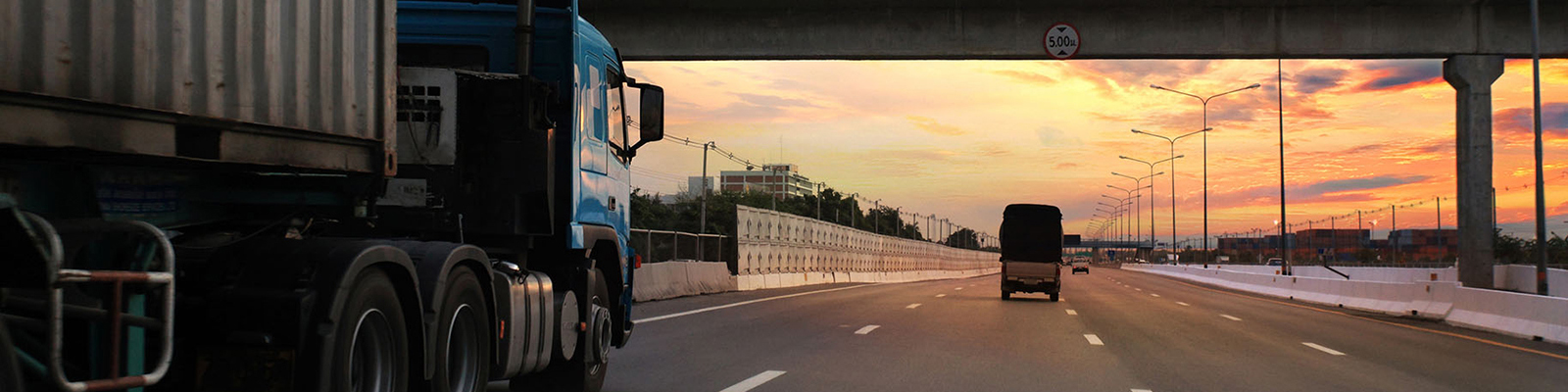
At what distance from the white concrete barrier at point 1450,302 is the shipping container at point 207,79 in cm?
1741

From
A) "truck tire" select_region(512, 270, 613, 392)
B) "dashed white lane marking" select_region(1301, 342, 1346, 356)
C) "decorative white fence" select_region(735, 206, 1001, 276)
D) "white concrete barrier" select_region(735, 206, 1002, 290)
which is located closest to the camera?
"truck tire" select_region(512, 270, 613, 392)

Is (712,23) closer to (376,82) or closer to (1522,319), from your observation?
(1522,319)

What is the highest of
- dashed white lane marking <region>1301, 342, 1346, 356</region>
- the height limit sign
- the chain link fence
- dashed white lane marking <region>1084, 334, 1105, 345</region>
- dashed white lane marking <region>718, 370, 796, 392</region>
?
the height limit sign

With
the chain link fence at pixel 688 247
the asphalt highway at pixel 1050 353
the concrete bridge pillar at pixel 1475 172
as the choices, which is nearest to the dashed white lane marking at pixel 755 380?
the asphalt highway at pixel 1050 353

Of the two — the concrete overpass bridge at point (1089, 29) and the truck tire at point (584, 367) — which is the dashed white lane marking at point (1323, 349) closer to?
the truck tire at point (584, 367)

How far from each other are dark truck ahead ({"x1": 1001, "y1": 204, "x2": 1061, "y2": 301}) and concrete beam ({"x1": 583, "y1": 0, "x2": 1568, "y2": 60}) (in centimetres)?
800

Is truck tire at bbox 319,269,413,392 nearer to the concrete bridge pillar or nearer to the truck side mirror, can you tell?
the truck side mirror

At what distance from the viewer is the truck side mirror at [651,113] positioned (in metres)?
10.7

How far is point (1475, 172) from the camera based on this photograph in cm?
2719

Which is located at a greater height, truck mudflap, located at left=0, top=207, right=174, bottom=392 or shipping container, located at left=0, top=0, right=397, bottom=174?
shipping container, located at left=0, top=0, right=397, bottom=174

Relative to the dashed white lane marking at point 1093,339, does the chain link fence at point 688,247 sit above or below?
above

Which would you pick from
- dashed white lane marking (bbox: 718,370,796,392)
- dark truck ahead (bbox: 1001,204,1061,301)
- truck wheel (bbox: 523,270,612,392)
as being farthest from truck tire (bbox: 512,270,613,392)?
dark truck ahead (bbox: 1001,204,1061,301)

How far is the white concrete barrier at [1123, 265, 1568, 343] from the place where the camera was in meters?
18.9

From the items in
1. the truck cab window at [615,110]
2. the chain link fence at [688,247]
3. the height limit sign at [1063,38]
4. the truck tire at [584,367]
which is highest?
the height limit sign at [1063,38]
